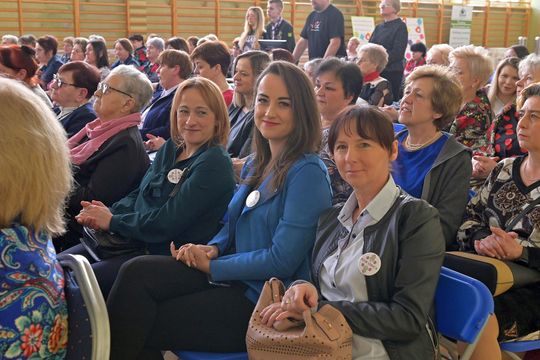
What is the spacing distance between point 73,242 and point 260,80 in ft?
4.69

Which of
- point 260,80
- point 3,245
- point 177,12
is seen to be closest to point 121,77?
point 260,80

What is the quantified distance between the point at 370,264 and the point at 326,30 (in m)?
5.65

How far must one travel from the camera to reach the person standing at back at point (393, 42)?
22.0 feet

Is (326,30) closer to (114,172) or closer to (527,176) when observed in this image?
(114,172)

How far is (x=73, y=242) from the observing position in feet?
9.50

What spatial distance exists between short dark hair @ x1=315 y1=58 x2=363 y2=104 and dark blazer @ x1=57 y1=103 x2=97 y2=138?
1.41 meters

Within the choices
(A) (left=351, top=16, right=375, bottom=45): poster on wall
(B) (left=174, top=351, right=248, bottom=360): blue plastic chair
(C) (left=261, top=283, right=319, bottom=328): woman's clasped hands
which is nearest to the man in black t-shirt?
(B) (left=174, top=351, right=248, bottom=360): blue plastic chair

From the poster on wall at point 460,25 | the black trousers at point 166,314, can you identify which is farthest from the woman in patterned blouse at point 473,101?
the poster on wall at point 460,25

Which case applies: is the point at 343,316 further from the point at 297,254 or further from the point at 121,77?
the point at 121,77

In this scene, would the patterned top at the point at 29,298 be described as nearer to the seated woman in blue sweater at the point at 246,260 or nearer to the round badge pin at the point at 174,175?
the seated woman in blue sweater at the point at 246,260

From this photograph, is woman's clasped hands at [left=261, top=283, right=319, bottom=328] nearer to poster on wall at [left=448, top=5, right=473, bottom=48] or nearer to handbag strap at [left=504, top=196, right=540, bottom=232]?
handbag strap at [left=504, top=196, right=540, bottom=232]

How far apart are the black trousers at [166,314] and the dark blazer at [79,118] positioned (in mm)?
1825

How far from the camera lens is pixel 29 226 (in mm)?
1305

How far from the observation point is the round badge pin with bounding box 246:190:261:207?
195 centimetres
